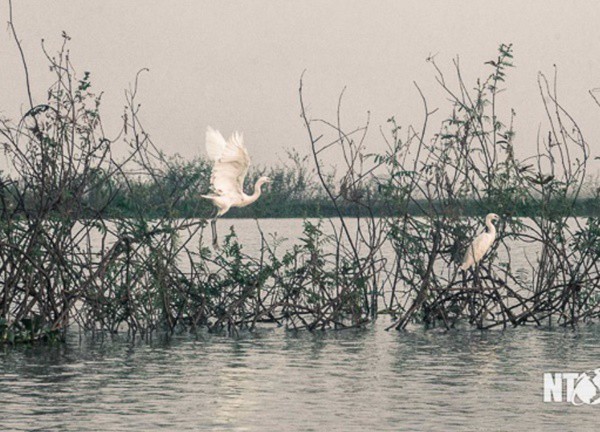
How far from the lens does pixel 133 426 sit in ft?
30.0

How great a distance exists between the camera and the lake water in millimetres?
9461

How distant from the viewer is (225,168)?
14875mm

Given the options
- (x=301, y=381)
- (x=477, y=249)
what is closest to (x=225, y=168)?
(x=477, y=249)

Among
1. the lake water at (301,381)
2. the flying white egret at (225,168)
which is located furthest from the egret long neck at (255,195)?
the lake water at (301,381)

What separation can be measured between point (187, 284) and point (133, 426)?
17.3 ft

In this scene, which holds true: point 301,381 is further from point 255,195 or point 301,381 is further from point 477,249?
point 255,195

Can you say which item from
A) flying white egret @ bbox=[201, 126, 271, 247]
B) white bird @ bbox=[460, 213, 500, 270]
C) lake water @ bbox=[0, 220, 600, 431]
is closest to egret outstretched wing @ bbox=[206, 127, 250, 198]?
flying white egret @ bbox=[201, 126, 271, 247]

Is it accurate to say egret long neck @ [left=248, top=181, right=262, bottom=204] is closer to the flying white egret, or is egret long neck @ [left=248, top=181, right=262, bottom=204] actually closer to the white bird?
the flying white egret

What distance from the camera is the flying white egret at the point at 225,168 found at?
1458 cm

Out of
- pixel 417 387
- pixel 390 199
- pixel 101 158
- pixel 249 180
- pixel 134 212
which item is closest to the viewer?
pixel 417 387

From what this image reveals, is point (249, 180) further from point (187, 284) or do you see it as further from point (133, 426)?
point (133, 426)

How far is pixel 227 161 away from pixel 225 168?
0.52 ft

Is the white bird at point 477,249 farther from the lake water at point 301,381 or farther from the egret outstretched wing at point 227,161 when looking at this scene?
the egret outstretched wing at point 227,161

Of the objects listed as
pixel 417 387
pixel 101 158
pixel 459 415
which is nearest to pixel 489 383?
pixel 417 387
